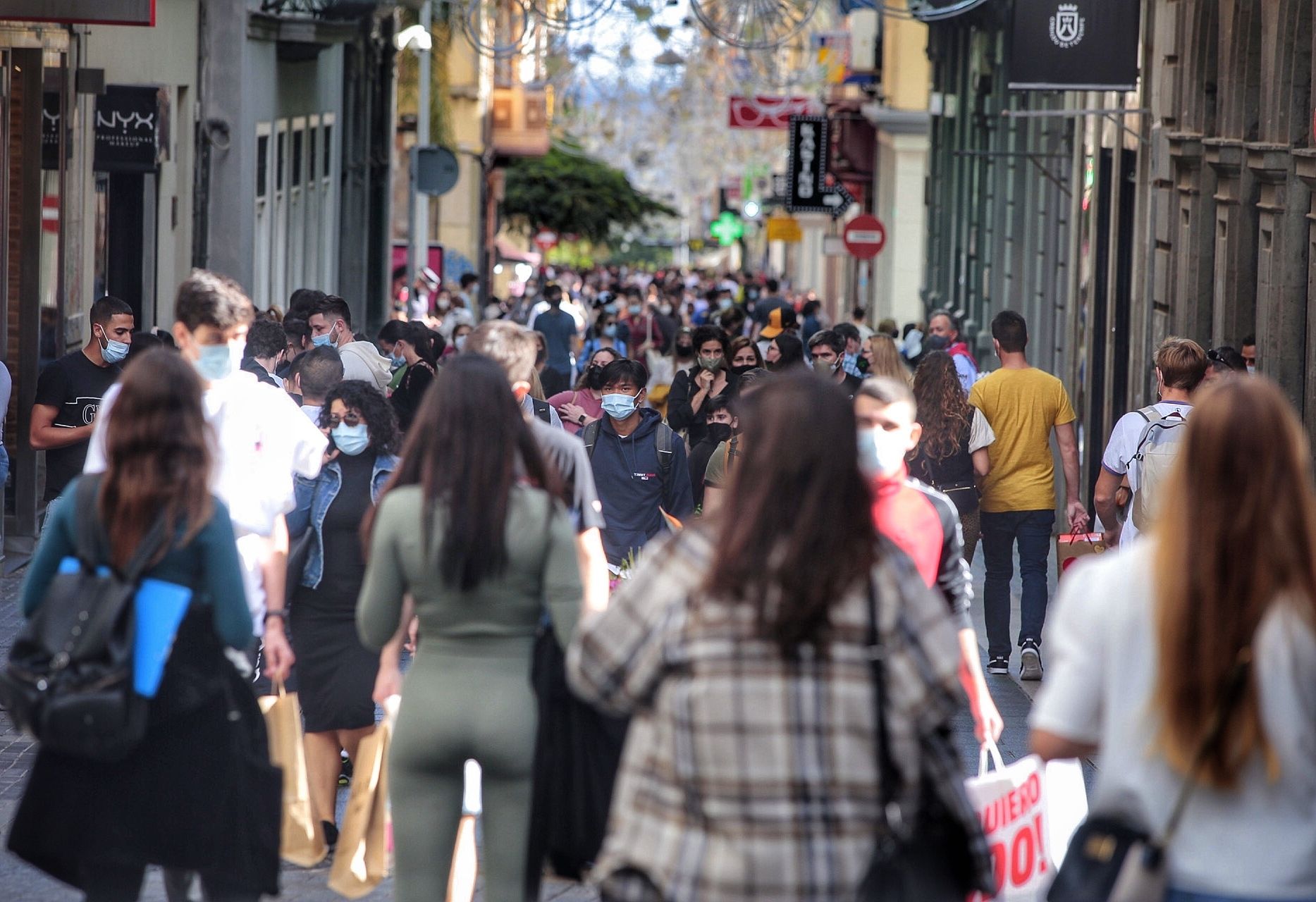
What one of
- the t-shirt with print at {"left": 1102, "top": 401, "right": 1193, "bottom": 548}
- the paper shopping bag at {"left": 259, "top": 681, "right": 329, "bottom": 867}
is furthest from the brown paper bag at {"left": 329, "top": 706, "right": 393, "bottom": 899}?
the t-shirt with print at {"left": 1102, "top": 401, "right": 1193, "bottom": 548}

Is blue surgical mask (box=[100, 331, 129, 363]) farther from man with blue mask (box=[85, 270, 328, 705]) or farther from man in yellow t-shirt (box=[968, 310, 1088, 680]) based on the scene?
man in yellow t-shirt (box=[968, 310, 1088, 680])

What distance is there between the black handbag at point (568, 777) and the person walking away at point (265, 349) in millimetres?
5725

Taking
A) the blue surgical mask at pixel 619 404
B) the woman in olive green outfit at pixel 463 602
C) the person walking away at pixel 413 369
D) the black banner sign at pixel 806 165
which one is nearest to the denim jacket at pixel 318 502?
the woman in olive green outfit at pixel 463 602

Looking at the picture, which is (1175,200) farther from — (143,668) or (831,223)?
(831,223)

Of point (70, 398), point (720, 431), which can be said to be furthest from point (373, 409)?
point (720, 431)

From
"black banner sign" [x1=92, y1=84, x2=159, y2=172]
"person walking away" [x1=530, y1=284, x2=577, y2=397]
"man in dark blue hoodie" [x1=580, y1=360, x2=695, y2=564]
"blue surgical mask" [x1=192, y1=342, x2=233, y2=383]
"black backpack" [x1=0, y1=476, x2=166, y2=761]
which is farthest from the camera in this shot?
"person walking away" [x1=530, y1=284, x2=577, y2=397]

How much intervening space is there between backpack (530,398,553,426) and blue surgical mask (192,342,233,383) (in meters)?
3.58

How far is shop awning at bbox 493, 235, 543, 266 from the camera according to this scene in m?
64.9

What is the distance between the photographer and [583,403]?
12086 mm

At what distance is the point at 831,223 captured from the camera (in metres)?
A: 56.2

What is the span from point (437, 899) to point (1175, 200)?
1202cm

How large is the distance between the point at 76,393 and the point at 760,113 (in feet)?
114

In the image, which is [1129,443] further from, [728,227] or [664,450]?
[728,227]

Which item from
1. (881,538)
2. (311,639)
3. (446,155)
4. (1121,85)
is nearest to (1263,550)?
(881,538)
